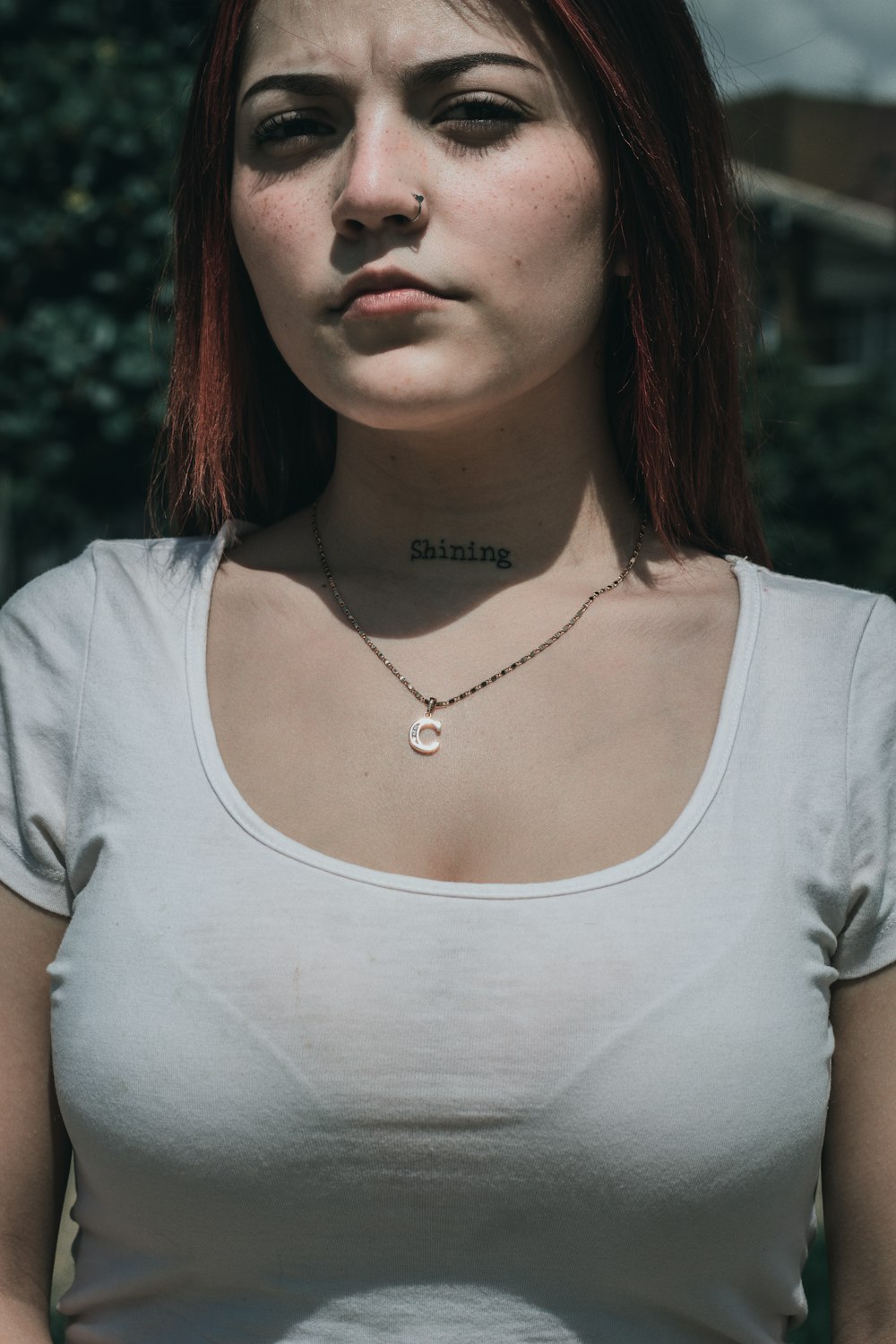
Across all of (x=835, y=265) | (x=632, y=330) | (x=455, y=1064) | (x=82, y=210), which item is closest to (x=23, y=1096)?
(x=455, y=1064)

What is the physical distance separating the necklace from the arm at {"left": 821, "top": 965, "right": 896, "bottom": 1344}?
530mm

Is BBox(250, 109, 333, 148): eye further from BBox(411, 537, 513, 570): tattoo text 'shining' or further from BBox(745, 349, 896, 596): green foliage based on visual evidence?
BBox(745, 349, 896, 596): green foliage

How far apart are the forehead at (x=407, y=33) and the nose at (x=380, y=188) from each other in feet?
0.28

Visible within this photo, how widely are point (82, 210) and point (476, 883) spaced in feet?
11.2

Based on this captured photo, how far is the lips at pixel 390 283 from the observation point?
1613 mm

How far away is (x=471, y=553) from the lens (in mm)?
1893

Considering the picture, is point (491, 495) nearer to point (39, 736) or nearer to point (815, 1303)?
point (39, 736)

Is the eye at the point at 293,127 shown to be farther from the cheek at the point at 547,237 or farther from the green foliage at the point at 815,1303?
the green foliage at the point at 815,1303

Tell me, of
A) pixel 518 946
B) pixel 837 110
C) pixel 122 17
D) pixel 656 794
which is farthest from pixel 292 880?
pixel 837 110

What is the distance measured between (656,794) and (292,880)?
41 cm

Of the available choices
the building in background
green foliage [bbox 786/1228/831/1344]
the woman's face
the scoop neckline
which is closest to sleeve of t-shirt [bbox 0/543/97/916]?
the scoop neckline

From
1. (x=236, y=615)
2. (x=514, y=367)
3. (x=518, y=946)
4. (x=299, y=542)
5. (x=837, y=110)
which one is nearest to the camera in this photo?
(x=518, y=946)

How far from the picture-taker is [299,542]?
1.99m

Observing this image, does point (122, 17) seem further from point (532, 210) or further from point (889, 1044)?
point (889, 1044)
